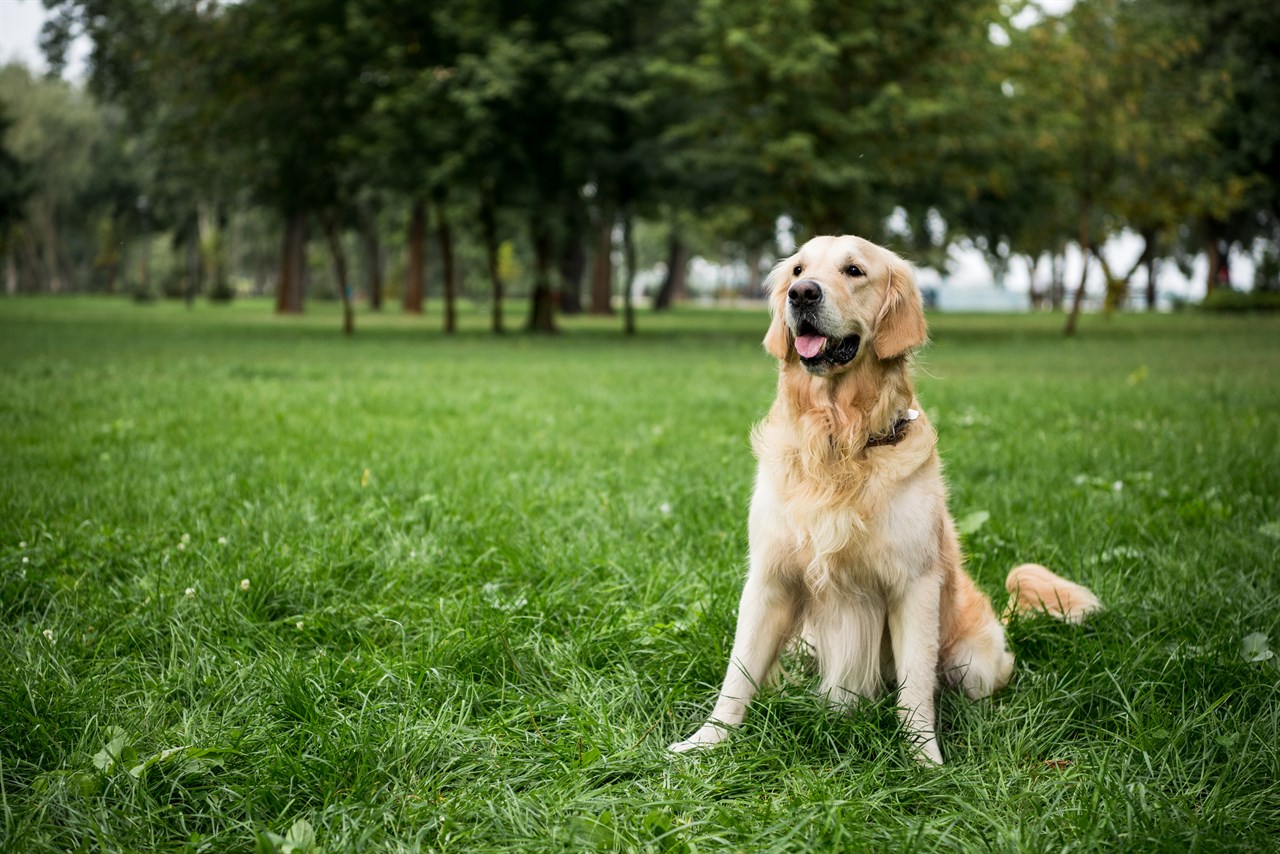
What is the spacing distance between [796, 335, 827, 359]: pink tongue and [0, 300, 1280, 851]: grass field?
0.48m

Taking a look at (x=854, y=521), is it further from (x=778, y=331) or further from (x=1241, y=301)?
(x=1241, y=301)

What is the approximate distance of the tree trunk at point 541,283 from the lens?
21.0 metres

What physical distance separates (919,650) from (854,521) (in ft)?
1.34

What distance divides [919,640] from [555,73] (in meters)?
18.2

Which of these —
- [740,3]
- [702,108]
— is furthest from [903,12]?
[702,108]

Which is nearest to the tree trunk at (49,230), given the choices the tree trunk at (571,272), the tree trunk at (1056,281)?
the tree trunk at (571,272)

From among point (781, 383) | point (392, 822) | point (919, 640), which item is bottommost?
point (392, 822)

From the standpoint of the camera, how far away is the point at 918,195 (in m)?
24.2

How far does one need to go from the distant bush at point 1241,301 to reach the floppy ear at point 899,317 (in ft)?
128

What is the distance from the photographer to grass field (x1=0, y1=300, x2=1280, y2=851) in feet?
6.89

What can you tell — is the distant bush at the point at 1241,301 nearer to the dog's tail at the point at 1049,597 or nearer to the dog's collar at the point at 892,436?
the dog's tail at the point at 1049,597

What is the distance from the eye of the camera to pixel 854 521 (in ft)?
8.00

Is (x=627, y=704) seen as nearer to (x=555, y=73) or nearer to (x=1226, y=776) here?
(x=1226, y=776)

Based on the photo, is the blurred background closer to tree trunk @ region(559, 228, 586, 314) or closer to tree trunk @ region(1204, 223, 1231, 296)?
tree trunk @ region(559, 228, 586, 314)
